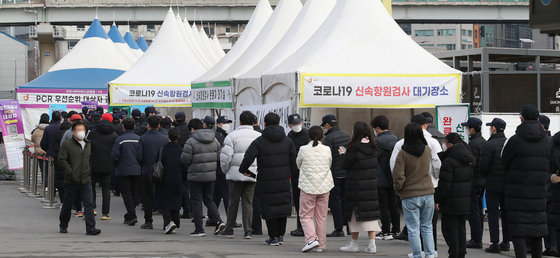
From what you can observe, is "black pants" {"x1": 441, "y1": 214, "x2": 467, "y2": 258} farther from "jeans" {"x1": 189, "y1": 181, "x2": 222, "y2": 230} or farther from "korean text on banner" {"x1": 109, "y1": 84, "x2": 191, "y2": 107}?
"korean text on banner" {"x1": 109, "y1": 84, "x2": 191, "y2": 107}

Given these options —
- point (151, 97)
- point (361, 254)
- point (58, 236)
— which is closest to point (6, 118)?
point (151, 97)

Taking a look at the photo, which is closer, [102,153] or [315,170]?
[315,170]

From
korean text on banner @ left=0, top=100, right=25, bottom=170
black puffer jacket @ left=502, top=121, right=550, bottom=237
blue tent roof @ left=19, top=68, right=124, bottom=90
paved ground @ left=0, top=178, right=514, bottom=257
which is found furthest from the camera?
blue tent roof @ left=19, top=68, right=124, bottom=90

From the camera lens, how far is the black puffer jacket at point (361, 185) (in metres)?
10.3

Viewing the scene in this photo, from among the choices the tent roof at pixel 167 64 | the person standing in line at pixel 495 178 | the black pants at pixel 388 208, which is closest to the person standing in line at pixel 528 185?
the person standing in line at pixel 495 178

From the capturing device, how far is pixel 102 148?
14.2 meters

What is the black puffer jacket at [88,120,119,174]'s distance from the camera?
14062 mm

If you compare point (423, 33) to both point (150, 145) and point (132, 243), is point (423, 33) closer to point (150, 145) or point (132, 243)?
point (150, 145)

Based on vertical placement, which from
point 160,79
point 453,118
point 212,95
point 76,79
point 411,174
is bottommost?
point 411,174

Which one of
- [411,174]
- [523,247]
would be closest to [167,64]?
[411,174]

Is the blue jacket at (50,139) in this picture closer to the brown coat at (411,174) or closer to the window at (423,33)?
the brown coat at (411,174)

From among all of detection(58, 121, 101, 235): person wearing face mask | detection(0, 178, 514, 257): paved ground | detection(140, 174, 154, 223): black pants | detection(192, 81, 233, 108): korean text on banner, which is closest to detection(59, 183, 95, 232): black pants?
detection(58, 121, 101, 235): person wearing face mask

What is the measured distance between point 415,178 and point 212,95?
40.8 ft

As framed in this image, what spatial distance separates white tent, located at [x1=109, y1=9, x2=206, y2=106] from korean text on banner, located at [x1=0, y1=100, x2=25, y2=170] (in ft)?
13.3
